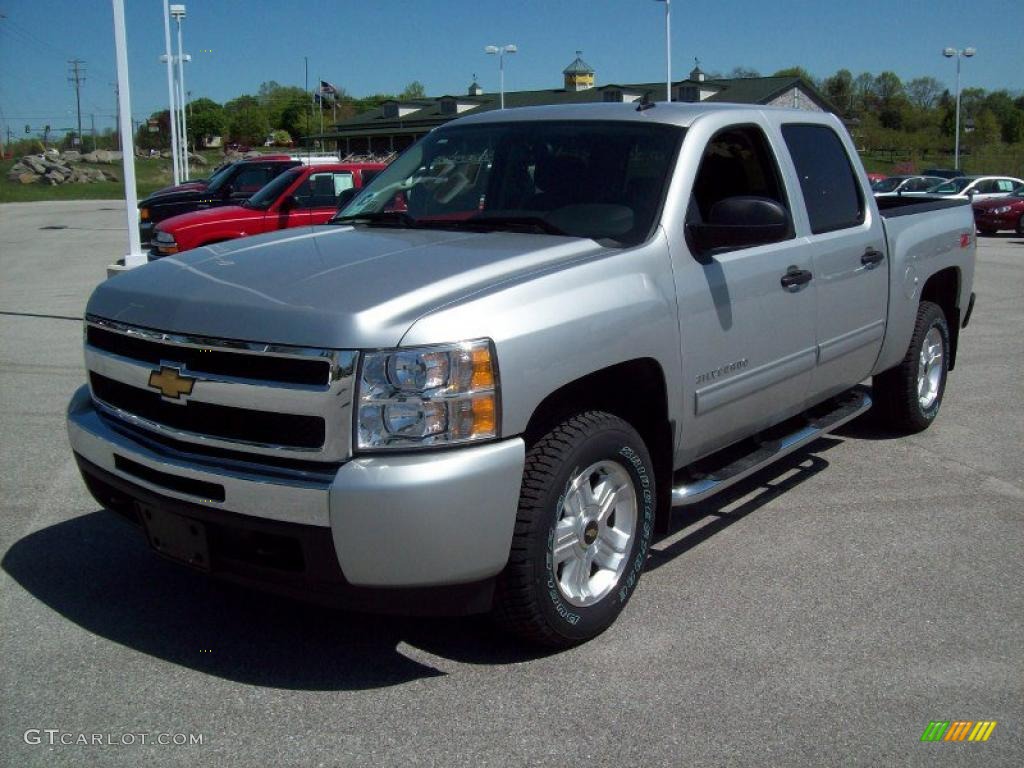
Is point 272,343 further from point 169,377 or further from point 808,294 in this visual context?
point 808,294

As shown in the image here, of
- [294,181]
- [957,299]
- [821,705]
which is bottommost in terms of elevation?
[821,705]

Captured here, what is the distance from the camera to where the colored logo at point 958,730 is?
3.26 metres

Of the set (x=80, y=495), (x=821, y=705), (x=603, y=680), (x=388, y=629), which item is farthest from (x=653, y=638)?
(x=80, y=495)

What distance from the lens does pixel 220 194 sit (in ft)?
61.9

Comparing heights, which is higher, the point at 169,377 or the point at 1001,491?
the point at 169,377

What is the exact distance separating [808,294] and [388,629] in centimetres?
247

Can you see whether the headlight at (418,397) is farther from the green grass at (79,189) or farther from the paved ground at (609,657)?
the green grass at (79,189)

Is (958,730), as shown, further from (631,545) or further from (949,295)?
(949,295)

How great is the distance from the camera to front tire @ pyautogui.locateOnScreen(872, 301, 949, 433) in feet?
21.0

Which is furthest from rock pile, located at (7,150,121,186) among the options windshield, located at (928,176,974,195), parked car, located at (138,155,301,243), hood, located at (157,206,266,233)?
hood, located at (157,206,266,233)

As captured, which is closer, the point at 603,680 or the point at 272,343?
the point at 272,343

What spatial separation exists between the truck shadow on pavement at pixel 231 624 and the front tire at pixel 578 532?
26 centimetres

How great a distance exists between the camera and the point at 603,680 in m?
3.59

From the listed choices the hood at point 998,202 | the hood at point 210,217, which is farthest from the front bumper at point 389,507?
the hood at point 998,202
